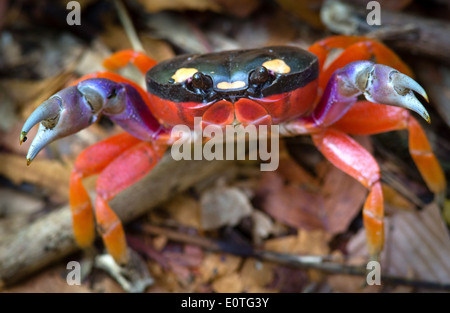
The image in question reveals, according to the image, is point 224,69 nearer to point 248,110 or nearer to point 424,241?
point 248,110

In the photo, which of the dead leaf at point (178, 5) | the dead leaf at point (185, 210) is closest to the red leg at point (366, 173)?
the dead leaf at point (185, 210)

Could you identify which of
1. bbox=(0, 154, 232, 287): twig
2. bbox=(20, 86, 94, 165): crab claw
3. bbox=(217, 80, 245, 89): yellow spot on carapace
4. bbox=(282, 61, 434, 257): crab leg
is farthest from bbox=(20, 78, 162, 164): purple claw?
bbox=(282, 61, 434, 257): crab leg

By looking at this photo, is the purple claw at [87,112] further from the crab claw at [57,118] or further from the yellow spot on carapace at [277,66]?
the yellow spot on carapace at [277,66]

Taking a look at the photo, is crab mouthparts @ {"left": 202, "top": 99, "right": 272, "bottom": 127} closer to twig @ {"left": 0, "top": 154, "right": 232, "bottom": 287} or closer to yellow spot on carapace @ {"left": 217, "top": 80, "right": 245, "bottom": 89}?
yellow spot on carapace @ {"left": 217, "top": 80, "right": 245, "bottom": 89}

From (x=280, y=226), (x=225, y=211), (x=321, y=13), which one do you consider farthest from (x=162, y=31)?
(x=280, y=226)

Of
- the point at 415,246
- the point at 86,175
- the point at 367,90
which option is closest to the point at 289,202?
the point at 415,246

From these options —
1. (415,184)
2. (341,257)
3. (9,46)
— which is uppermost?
(9,46)

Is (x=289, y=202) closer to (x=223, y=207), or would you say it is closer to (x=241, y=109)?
(x=223, y=207)
